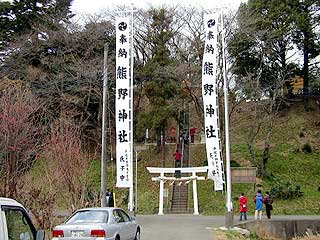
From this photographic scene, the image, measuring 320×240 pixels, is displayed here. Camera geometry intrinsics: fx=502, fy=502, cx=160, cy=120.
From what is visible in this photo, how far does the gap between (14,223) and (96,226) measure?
6.99m

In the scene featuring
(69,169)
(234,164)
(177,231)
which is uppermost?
(234,164)

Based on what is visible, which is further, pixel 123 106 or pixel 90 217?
pixel 123 106

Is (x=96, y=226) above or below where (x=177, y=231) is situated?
above

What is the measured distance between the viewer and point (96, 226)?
12.9 meters

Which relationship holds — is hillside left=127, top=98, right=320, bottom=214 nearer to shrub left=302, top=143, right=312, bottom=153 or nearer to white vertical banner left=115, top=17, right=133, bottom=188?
shrub left=302, top=143, right=312, bottom=153

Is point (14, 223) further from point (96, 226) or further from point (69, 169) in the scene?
point (69, 169)

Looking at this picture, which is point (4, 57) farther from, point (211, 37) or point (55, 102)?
point (211, 37)

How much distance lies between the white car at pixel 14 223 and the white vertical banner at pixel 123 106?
17431 millimetres

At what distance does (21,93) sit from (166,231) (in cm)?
882

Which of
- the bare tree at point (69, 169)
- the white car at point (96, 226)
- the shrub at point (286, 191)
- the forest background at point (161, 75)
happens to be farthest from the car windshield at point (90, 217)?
the shrub at point (286, 191)


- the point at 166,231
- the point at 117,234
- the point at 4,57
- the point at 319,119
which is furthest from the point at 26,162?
the point at 319,119

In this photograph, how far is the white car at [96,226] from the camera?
12.8m

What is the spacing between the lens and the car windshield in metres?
13.5

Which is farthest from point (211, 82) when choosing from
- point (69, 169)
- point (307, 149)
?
point (307, 149)
